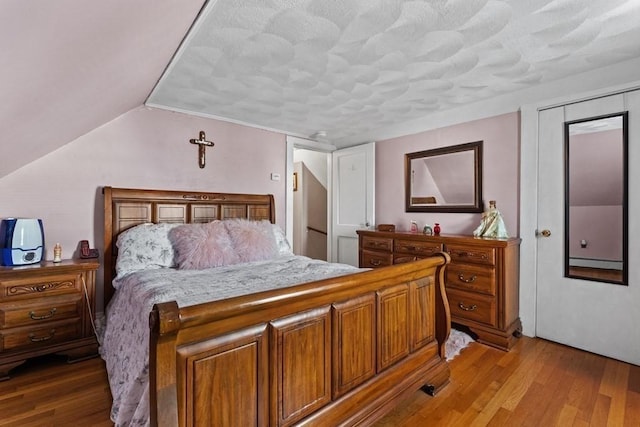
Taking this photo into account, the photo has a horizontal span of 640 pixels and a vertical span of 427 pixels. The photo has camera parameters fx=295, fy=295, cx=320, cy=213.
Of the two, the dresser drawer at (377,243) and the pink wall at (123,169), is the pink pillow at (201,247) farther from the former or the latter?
the dresser drawer at (377,243)

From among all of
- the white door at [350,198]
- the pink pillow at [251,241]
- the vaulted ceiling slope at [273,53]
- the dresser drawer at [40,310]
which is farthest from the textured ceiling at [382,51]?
the dresser drawer at [40,310]

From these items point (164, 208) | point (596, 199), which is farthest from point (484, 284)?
point (164, 208)

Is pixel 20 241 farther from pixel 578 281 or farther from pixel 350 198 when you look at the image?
pixel 578 281

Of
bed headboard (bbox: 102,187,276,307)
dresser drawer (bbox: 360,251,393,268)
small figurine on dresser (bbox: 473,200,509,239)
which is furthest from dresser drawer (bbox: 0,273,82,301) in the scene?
small figurine on dresser (bbox: 473,200,509,239)

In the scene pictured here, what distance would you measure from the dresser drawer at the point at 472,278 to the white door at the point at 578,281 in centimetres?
52

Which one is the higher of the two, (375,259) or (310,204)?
(310,204)

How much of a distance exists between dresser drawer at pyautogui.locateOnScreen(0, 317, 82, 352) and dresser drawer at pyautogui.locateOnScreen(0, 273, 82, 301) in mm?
226

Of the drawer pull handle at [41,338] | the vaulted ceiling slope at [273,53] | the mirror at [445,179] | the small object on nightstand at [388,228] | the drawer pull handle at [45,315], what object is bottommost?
the drawer pull handle at [41,338]

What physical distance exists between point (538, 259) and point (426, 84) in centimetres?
187

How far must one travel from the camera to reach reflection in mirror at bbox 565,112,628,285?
7.52 feet

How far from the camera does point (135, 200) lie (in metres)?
2.73

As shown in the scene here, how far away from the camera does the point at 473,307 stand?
2668 millimetres

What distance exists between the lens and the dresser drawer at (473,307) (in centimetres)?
255

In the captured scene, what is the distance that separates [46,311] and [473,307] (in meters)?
3.40
